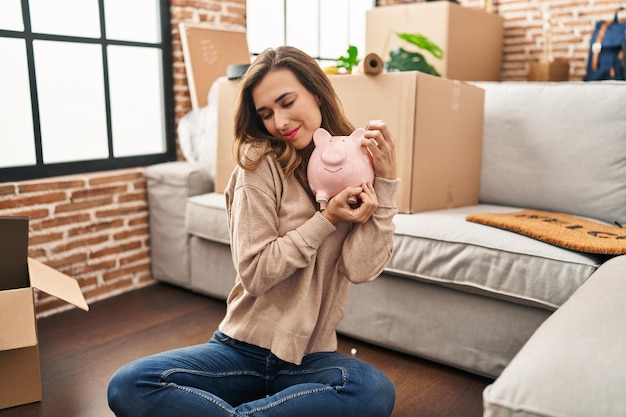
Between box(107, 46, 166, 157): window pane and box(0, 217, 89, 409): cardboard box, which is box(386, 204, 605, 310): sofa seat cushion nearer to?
box(0, 217, 89, 409): cardboard box

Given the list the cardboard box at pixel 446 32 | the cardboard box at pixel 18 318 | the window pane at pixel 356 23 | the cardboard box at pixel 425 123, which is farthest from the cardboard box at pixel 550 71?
the cardboard box at pixel 18 318

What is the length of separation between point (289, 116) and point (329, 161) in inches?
5.3

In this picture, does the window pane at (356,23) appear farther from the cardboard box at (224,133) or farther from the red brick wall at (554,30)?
the cardboard box at (224,133)

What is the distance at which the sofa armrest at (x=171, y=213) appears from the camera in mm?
2523

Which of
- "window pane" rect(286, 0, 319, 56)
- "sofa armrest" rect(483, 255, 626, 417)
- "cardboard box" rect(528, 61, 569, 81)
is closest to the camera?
"sofa armrest" rect(483, 255, 626, 417)

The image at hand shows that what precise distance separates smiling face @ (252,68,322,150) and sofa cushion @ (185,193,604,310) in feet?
2.35

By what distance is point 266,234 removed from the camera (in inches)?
48.8

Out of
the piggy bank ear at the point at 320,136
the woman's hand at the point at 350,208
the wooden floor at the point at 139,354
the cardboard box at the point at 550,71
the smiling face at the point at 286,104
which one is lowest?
the wooden floor at the point at 139,354

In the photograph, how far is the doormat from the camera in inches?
63.0

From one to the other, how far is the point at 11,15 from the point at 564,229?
7.05ft

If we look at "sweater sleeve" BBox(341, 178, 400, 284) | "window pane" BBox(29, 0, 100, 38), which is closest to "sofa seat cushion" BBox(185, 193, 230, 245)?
"window pane" BBox(29, 0, 100, 38)

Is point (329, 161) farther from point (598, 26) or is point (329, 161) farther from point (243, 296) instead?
point (598, 26)

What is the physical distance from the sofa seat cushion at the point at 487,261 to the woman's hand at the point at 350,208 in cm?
62

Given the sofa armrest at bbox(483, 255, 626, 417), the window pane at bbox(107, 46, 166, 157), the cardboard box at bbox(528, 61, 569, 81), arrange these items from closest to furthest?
the sofa armrest at bbox(483, 255, 626, 417)
the window pane at bbox(107, 46, 166, 157)
the cardboard box at bbox(528, 61, 569, 81)
